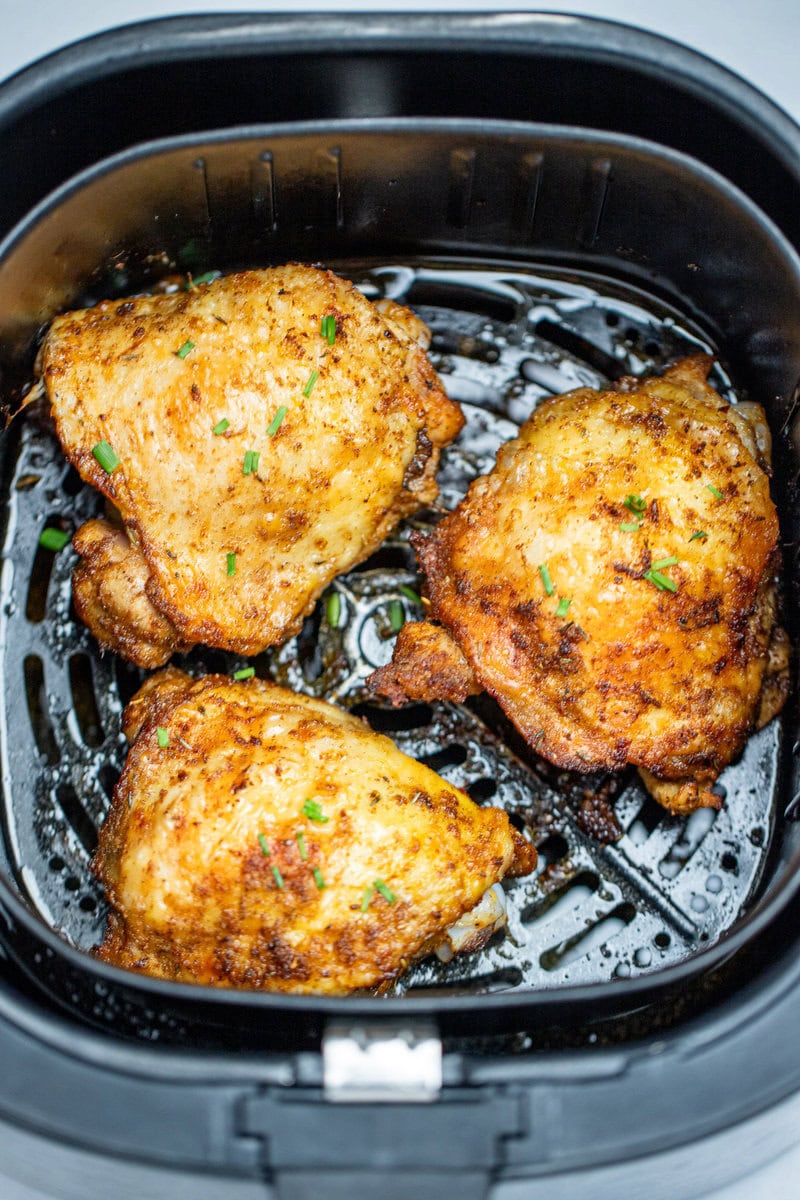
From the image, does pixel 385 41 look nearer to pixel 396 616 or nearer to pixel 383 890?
pixel 396 616

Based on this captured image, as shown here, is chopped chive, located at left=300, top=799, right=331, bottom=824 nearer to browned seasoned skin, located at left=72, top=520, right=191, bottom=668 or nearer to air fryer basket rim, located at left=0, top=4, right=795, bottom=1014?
browned seasoned skin, located at left=72, top=520, right=191, bottom=668

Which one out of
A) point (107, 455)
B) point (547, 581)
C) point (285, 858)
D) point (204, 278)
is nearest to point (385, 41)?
point (204, 278)

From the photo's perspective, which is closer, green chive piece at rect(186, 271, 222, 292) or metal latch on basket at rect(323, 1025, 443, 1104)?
metal latch on basket at rect(323, 1025, 443, 1104)

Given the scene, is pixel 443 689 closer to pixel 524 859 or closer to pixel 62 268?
pixel 524 859

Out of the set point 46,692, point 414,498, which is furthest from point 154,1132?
point 414,498

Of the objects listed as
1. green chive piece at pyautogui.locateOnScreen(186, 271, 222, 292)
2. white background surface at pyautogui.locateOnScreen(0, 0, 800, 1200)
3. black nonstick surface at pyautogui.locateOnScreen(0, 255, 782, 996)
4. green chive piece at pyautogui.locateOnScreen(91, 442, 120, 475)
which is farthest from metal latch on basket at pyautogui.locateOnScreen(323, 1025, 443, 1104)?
white background surface at pyautogui.locateOnScreen(0, 0, 800, 1200)

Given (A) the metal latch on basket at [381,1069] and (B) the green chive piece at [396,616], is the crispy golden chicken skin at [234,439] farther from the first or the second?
(A) the metal latch on basket at [381,1069]
